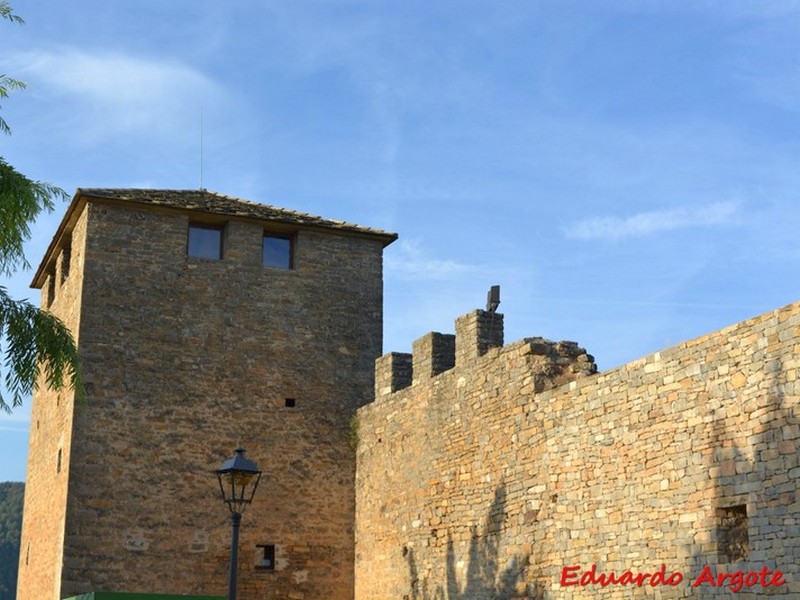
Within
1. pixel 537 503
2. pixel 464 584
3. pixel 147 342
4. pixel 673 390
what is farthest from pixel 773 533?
pixel 147 342

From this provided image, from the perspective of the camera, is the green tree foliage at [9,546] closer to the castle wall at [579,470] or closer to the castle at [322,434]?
the castle at [322,434]

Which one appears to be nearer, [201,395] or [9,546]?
[201,395]

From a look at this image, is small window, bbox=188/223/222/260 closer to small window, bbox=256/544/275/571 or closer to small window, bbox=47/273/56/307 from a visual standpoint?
small window, bbox=47/273/56/307

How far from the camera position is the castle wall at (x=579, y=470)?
9.40 meters

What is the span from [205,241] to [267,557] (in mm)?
4708

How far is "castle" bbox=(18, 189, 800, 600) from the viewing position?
10.9 m

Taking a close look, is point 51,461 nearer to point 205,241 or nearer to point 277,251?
point 205,241

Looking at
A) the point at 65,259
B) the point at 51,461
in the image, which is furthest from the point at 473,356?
the point at 65,259

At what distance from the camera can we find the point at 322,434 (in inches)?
663

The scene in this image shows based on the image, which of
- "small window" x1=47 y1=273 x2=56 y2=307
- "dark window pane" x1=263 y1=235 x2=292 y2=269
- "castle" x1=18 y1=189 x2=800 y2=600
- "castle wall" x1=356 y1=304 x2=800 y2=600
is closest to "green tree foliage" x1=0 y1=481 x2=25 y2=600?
"small window" x1=47 y1=273 x2=56 y2=307

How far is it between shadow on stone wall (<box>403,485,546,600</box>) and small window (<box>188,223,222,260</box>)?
5806 millimetres

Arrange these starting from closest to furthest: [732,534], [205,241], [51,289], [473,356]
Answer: [732,534], [473,356], [205,241], [51,289]

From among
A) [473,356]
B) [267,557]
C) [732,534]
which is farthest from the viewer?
[267,557]

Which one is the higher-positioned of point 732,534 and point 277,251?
point 277,251
